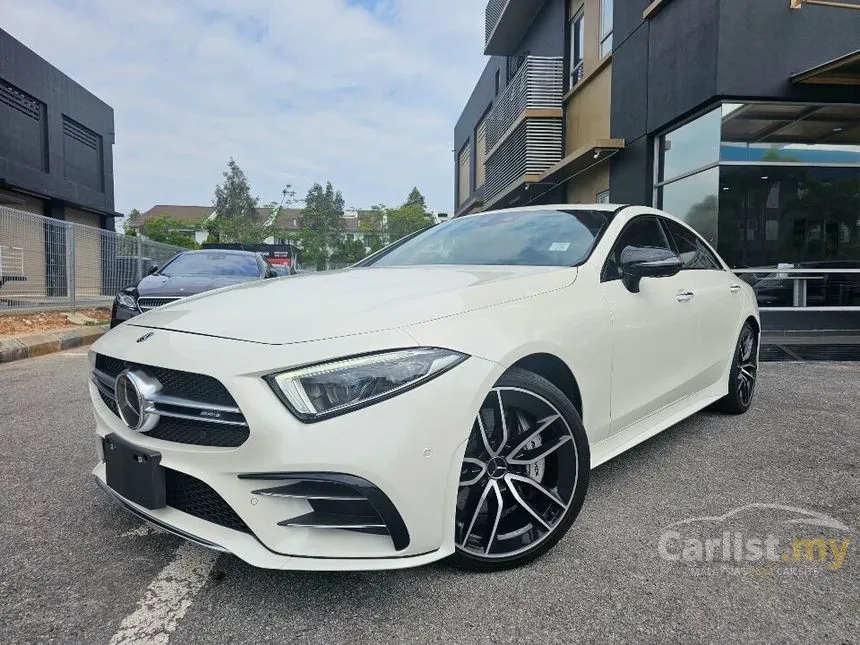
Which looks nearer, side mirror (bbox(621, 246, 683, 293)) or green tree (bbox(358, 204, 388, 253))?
side mirror (bbox(621, 246, 683, 293))

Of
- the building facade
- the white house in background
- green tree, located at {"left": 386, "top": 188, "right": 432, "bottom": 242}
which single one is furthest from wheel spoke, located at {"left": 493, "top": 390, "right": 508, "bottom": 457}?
the white house in background

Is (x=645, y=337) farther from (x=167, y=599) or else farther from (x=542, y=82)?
(x=542, y=82)

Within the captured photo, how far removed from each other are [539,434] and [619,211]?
1.54 metres

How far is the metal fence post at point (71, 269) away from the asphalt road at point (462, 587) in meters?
8.29

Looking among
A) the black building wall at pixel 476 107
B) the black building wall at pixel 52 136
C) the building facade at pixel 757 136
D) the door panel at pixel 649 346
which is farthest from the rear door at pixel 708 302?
the black building wall at pixel 52 136

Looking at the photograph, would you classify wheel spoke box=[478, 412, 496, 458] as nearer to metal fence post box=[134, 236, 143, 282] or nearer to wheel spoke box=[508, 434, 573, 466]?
wheel spoke box=[508, 434, 573, 466]

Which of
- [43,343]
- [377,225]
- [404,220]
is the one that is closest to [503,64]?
[43,343]

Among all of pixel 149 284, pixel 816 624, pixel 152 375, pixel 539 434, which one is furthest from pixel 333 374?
pixel 149 284

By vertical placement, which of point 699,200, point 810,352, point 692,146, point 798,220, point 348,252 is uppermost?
point 348,252

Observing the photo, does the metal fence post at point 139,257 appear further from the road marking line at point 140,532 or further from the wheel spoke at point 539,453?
the wheel spoke at point 539,453

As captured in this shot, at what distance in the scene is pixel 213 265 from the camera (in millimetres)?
7586

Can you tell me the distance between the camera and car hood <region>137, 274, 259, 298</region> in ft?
20.2

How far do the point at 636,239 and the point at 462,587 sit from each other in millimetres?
2025

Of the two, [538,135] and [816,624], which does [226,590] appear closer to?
[816,624]
